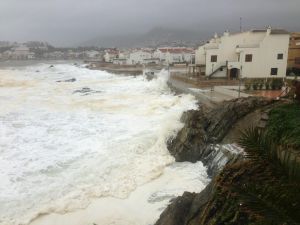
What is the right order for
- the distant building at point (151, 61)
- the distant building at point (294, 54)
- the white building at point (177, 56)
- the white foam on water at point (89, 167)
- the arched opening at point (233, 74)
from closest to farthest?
the white foam on water at point (89, 167), the arched opening at point (233, 74), the distant building at point (294, 54), the white building at point (177, 56), the distant building at point (151, 61)

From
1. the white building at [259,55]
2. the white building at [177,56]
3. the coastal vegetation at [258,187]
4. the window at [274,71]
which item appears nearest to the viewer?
the coastal vegetation at [258,187]

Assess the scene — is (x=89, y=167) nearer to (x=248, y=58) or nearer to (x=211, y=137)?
(x=211, y=137)

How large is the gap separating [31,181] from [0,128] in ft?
31.5

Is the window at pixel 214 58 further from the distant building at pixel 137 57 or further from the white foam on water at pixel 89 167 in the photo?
the distant building at pixel 137 57

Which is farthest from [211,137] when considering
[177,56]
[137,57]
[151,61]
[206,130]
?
[137,57]

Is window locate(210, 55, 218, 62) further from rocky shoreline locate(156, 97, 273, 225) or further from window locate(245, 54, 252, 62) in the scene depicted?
rocky shoreline locate(156, 97, 273, 225)

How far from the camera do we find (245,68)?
31.3 meters

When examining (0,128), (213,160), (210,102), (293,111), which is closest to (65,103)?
(0,128)

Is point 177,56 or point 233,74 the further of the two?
point 177,56

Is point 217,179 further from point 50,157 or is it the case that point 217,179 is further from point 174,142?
point 50,157

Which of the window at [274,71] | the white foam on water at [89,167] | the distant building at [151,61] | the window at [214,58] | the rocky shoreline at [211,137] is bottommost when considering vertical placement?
the white foam on water at [89,167]

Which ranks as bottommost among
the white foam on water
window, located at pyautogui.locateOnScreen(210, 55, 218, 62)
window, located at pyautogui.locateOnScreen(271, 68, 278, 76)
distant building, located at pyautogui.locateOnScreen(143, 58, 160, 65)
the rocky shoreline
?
the white foam on water

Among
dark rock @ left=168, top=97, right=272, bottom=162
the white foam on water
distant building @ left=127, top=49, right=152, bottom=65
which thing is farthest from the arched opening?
distant building @ left=127, top=49, right=152, bottom=65

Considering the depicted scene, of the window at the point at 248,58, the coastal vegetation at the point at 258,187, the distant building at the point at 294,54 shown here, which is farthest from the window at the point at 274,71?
the coastal vegetation at the point at 258,187
